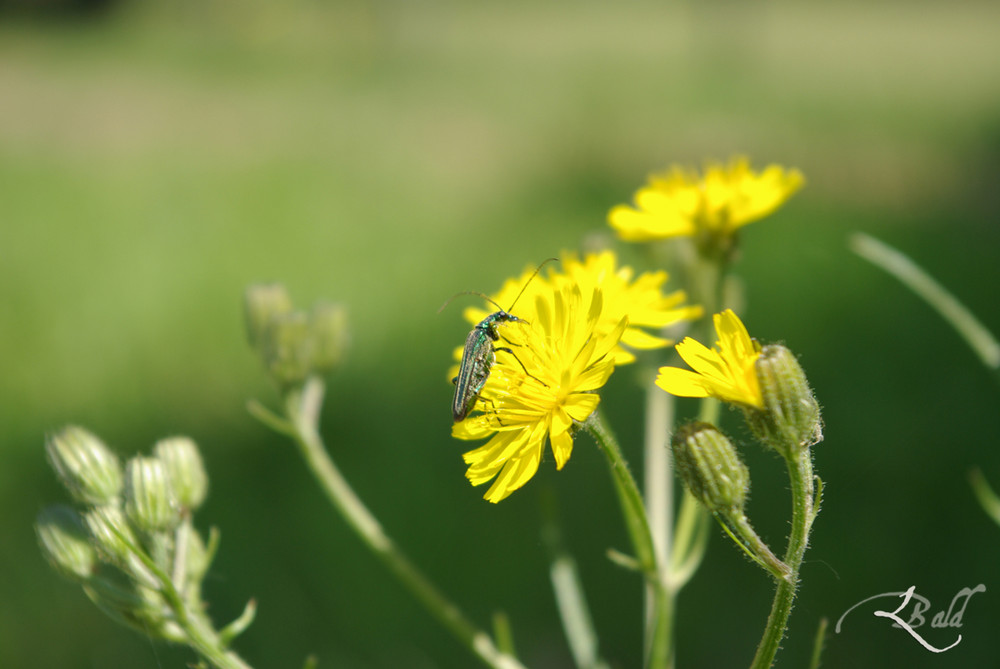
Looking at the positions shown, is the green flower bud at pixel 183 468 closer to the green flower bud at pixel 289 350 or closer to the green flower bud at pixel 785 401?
the green flower bud at pixel 289 350

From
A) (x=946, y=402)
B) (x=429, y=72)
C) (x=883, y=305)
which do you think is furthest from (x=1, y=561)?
(x=429, y=72)

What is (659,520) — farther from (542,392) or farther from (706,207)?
(706,207)

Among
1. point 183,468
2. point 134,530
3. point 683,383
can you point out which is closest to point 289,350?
point 183,468

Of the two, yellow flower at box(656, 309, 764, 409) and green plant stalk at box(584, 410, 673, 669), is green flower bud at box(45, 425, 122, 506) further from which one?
yellow flower at box(656, 309, 764, 409)

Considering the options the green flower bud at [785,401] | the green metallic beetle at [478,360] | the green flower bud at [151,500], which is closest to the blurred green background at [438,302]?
the green flower bud at [151,500]

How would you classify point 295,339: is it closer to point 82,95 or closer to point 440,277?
point 440,277
